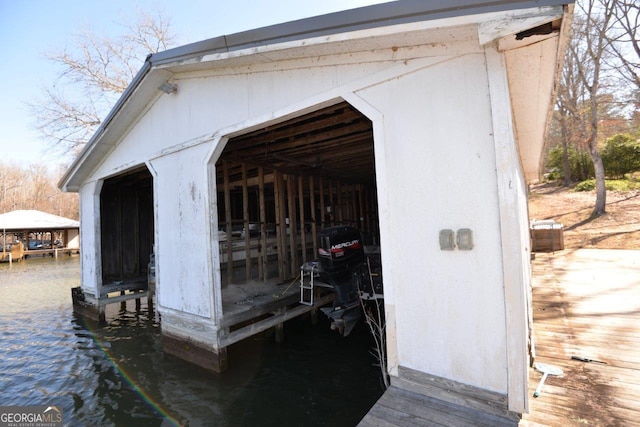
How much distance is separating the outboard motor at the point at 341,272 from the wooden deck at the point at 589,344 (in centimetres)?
221

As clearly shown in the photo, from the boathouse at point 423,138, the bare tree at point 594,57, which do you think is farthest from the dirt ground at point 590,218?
the boathouse at point 423,138

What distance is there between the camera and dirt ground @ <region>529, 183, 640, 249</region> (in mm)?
9859

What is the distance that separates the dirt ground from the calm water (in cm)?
942

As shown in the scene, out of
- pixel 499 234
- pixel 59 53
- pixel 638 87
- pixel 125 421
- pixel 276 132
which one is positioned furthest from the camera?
pixel 59 53

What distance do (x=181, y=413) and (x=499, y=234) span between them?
153 inches

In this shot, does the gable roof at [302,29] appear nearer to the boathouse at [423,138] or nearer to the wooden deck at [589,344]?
the boathouse at [423,138]

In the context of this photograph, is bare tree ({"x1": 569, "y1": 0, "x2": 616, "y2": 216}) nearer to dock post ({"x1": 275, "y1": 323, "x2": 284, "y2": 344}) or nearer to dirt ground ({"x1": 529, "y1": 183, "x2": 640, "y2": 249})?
dirt ground ({"x1": 529, "y1": 183, "x2": 640, "y2": 249})

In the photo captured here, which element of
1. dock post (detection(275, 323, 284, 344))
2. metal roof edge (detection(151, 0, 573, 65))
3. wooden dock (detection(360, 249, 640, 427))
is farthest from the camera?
dock post (detection(275, 323, 284, 344))

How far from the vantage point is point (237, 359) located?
4871 mm

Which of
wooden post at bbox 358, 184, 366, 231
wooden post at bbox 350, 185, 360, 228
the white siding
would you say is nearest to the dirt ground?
wooden post at bbox 358, 184, 366, 231

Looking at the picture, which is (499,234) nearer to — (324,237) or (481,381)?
(481,381)

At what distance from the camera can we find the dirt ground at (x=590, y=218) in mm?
9859

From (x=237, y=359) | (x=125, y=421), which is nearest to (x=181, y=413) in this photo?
(x=125, y=421)

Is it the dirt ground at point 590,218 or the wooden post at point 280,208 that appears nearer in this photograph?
the wooden post at point 280,208
